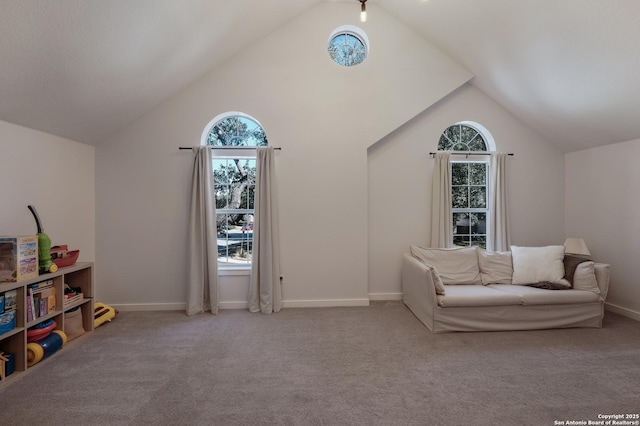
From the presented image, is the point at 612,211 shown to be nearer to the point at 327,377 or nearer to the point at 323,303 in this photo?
the point at 323,303

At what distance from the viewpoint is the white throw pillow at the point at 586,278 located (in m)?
3.13

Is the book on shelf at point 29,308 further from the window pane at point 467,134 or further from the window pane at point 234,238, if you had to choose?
the window pane at point 467,134

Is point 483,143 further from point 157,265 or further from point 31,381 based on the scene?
point 31,381

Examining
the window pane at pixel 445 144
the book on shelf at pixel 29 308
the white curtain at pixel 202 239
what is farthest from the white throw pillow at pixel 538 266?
the book on shelf at pixel 29 308

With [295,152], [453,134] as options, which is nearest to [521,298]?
[453,134]

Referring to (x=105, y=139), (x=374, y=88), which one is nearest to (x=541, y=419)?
(x=374, y=88)

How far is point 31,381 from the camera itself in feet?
7.15

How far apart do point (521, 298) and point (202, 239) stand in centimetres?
380

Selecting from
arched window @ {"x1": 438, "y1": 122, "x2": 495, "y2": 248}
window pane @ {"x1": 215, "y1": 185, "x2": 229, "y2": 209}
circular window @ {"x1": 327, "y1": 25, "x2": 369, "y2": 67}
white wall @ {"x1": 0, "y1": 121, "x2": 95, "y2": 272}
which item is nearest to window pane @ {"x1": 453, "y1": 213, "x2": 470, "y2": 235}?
arched window @ {"x1": 438, "y1": 122, "x2": 495, "y2": 248}

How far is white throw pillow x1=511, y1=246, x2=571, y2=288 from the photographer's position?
3.36 metres

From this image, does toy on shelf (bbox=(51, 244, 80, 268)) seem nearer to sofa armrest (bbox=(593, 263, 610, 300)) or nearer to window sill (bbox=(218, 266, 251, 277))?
window sill (bbox=(218, 266, 251, 277))

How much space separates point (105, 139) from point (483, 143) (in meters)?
5.37

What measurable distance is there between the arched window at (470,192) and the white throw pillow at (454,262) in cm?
54

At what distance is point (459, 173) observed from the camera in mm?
4246
